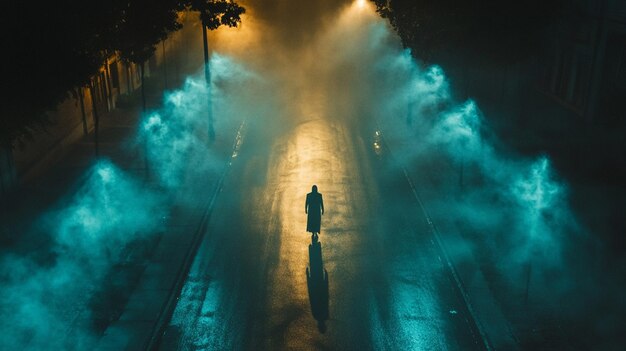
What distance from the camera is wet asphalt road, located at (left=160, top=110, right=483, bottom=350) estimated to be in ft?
39.6

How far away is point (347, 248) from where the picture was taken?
1588cm

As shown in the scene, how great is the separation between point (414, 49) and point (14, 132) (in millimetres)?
18677

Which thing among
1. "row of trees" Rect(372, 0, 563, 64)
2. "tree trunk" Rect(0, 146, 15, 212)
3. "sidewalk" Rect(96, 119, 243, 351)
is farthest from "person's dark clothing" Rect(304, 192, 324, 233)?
"row of trees" Rect(372, 0, 563, 64)

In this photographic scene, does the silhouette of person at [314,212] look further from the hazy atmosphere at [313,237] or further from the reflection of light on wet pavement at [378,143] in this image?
the reflection of light on wet pavement at [378,143]

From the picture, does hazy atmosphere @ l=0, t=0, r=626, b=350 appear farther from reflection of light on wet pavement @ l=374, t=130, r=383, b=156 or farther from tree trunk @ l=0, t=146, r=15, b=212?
tree trunk @ l=0, t=146, r=15, b=212

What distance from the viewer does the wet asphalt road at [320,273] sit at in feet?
39.6

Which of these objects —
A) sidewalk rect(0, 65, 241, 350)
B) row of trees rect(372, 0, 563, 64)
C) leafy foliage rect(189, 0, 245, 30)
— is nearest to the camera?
sidewalk rect(0, 65, 241, 350)

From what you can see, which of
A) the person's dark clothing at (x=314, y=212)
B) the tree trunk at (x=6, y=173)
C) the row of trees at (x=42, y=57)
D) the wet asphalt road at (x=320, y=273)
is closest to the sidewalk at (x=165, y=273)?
the wet asphalt road at (x=320, y=273)

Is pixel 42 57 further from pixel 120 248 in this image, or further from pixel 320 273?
pixel 320 273

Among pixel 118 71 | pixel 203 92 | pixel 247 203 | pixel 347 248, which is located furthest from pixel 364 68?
pixel 347 248

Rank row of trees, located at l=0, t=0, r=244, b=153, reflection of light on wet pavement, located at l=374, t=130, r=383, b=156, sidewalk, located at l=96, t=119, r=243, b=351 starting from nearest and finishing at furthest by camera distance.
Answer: sidewalk, located at l=96, t=119, r=243, b=351 → row of trees, located at l=0, t=0, r=244, b=153 → reflection of light on wet pavement, located at l=374, t=130, r=383, b=156

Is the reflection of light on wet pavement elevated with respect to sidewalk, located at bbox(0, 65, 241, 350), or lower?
lower

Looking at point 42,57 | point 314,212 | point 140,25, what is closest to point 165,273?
point 314,212

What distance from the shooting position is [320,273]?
47.9 ft
